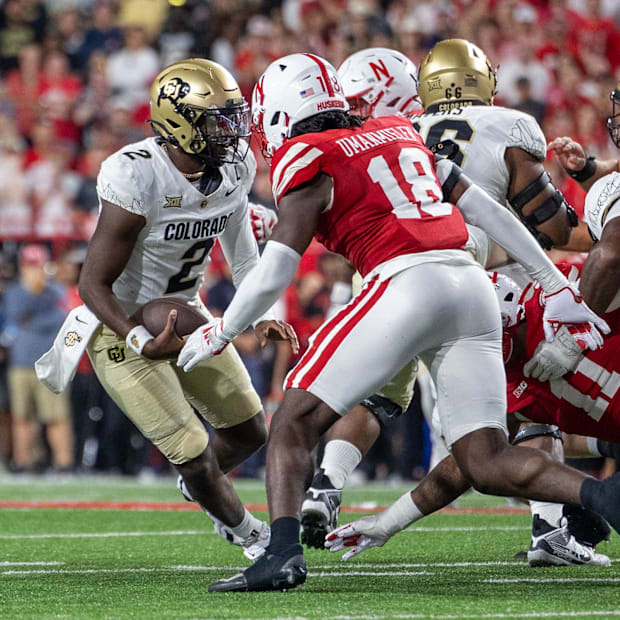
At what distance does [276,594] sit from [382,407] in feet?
5.56

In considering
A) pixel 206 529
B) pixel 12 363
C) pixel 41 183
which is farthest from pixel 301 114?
pixel 41 183

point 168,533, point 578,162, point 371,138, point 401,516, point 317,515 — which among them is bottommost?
point 168,533

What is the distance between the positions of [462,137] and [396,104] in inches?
33.0

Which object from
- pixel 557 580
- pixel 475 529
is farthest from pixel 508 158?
pixel 475 529

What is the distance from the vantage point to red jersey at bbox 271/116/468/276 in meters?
3.64

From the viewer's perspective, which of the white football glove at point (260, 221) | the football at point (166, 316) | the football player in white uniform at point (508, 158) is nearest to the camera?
the football at point (166, 316)

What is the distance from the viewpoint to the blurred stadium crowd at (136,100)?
984 cm

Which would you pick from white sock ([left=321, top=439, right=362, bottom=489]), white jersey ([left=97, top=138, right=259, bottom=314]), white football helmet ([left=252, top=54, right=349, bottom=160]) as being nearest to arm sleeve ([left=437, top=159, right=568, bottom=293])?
white football helmet ([left=252, top=54, right=349, bottom=160])

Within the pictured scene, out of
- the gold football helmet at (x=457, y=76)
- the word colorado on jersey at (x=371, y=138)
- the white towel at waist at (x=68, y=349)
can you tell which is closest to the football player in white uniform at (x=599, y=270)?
the word colorado on jersey at (x=371, y=138)

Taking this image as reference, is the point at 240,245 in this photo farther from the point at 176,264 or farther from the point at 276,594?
the point at 276,594

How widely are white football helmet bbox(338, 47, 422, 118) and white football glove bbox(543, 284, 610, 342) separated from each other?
1806 mm

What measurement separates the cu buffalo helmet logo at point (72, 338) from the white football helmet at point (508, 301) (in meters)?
1.53

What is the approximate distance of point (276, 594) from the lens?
11.8 ft

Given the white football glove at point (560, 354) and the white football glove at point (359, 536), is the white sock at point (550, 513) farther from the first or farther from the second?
the white football glove at point (359, 536)
